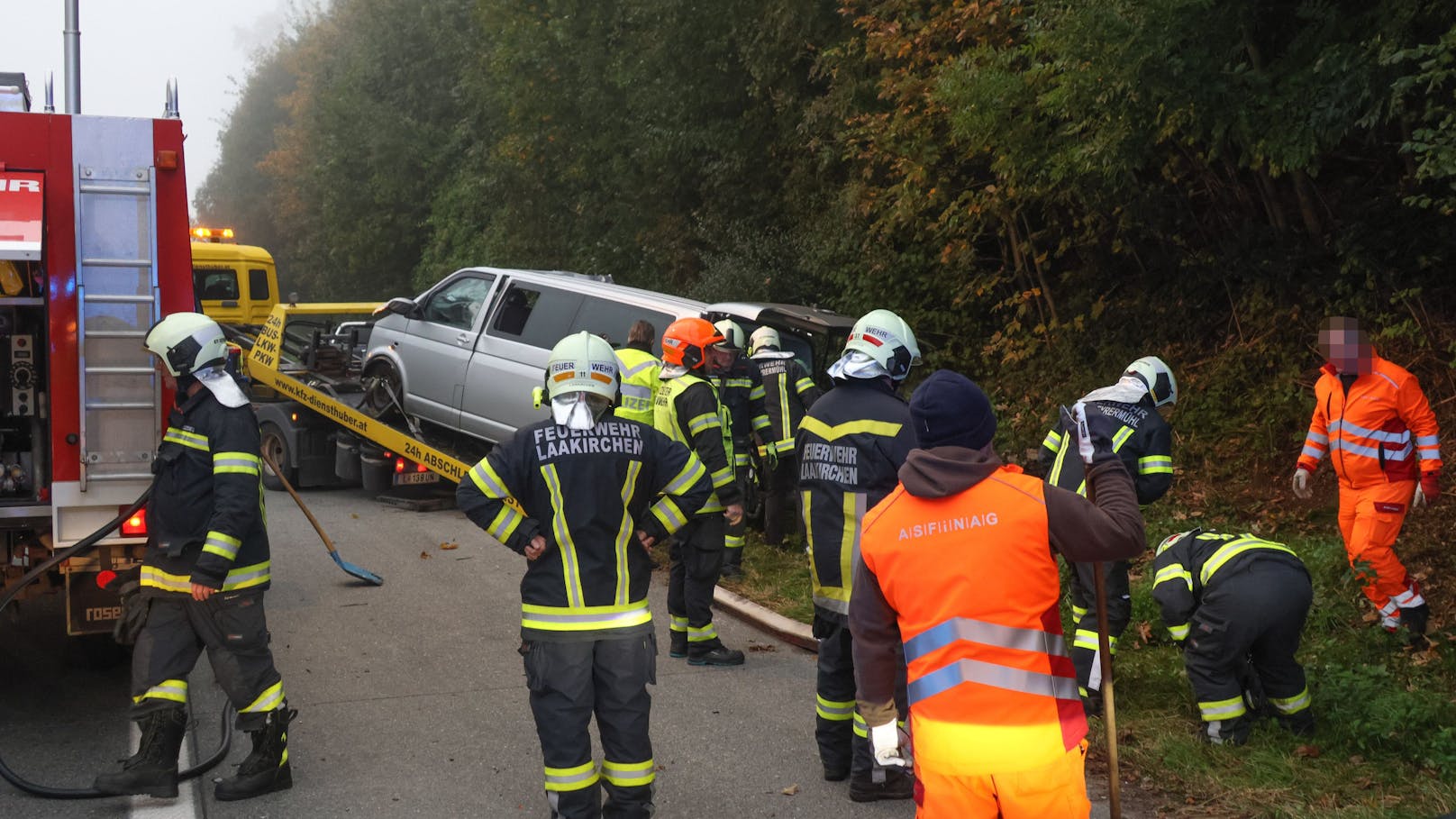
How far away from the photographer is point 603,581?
177 inches

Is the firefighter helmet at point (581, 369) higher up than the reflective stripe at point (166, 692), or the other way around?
the firefighter helmet at point (581, 369)

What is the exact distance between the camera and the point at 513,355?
1197 cm

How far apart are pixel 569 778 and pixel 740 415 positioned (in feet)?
16.6

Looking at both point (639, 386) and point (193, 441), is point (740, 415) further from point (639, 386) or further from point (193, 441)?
point (193, 441)

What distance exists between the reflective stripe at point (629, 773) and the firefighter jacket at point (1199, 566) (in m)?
2.77

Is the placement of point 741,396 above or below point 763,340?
below

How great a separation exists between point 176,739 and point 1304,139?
727 cm

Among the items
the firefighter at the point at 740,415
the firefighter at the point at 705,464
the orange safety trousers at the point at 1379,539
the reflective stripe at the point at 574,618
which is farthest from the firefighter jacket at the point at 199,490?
the orange safety trousers at the point at 1379,539

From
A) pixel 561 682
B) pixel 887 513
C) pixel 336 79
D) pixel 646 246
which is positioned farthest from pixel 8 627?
pixel 336 79

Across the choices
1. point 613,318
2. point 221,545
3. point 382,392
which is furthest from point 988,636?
point 382,392

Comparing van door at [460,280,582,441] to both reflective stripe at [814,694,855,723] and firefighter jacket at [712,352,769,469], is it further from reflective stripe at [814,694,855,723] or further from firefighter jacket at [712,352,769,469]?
reflective stripe at [814,694,855,723]

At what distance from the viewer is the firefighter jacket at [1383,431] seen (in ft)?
23.8

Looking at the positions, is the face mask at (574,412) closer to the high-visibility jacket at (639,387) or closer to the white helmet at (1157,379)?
the white helmet at (1157,379)

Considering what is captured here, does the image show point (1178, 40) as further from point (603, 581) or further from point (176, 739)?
point (176, 739)
